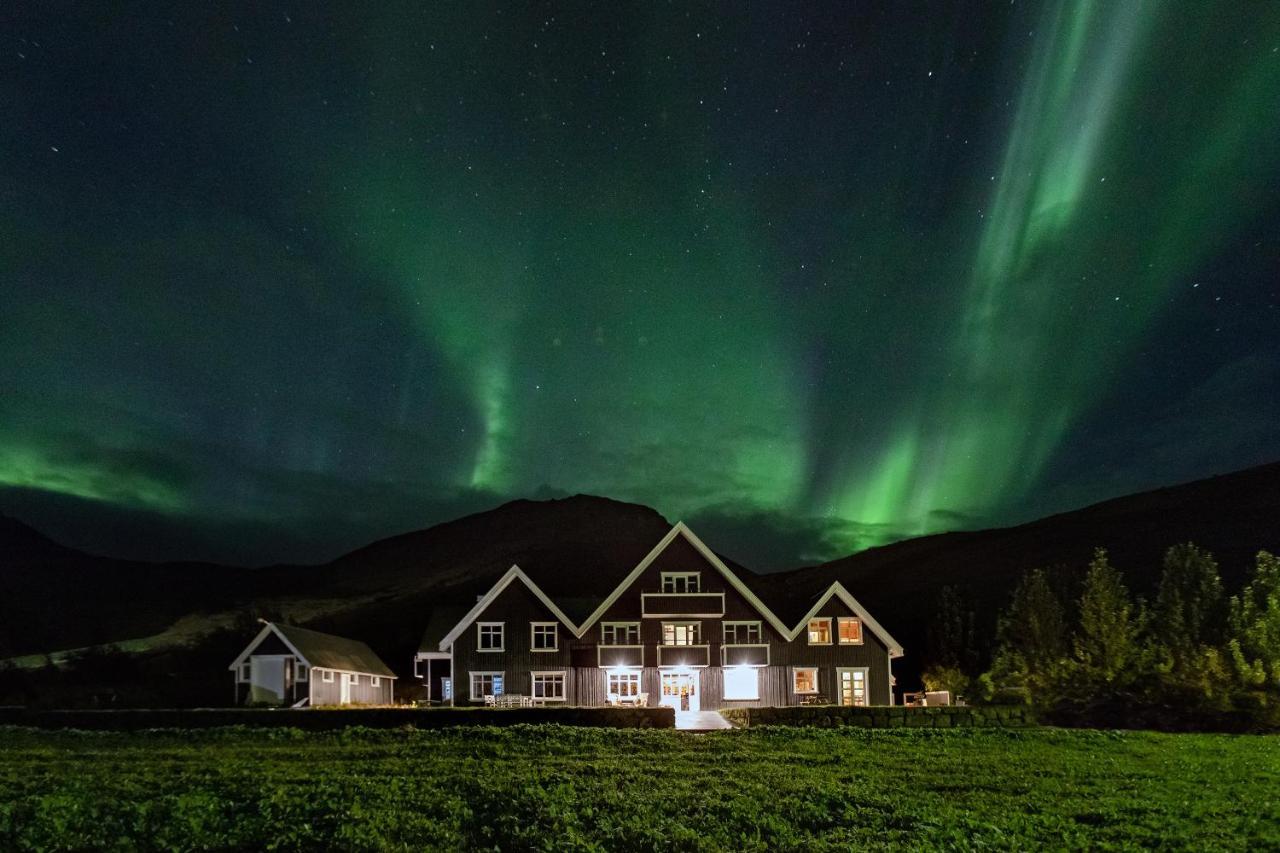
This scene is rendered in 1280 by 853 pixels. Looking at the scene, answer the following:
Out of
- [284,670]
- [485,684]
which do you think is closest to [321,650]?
[284,670]

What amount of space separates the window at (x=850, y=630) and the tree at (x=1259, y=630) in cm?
1656

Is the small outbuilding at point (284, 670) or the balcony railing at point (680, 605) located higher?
the balcony railing at point (680, 605)

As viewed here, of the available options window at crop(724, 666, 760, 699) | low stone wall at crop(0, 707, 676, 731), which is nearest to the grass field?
low stone wall at crop(0, 707, 676, 731)

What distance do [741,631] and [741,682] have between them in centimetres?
247

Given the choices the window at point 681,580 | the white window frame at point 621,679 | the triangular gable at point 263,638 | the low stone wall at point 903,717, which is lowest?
the low stone wall at point 903,717

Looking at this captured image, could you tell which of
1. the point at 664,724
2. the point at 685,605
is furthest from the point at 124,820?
the point at 685,605

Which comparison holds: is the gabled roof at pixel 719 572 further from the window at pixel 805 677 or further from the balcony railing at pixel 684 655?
the balcony railing at pixel 684 655

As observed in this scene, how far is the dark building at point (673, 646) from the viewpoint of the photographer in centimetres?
5300

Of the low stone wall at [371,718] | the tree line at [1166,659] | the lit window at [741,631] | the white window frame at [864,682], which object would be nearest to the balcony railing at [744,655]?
the lit window at [741,631]

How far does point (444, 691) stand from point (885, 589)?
132 m

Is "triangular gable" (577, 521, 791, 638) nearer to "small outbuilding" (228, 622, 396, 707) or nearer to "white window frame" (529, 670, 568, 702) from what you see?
"white window frame" (529, 670, 568, 702)

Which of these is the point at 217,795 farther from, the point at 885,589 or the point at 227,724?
the point at 885,589

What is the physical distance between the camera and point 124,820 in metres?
19.2

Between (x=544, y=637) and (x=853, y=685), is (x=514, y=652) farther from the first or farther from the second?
(x=853, y=685)
